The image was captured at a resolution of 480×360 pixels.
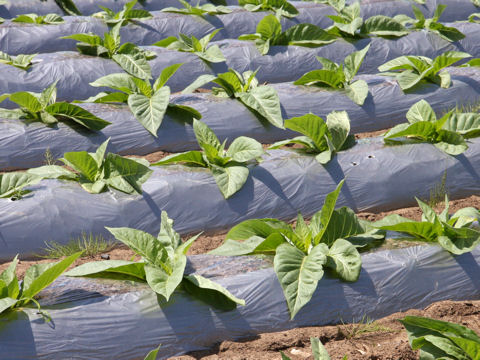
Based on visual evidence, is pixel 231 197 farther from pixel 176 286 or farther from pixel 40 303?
pixel 40 303

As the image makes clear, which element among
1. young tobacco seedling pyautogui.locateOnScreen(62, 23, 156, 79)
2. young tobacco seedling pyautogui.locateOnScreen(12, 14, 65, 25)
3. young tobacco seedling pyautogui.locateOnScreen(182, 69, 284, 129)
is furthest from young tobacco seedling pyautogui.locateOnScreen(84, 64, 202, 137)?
young tobacco seedling pyautogui.locateOnScreen(12, 14, 65, 25)

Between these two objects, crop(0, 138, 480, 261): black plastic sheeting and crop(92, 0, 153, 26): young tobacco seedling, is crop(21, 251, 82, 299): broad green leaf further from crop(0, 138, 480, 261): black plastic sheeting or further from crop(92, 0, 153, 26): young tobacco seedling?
crop(92, 0, 153, 26): young tobacco seedling

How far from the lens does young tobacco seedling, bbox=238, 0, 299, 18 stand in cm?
618

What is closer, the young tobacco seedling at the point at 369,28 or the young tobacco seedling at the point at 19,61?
the young tobacco seedling at the point at 19,61

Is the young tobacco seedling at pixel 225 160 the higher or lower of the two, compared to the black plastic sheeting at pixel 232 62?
higher

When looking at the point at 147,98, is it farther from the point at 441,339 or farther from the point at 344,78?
the point at 441,339

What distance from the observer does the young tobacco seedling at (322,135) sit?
3.39m

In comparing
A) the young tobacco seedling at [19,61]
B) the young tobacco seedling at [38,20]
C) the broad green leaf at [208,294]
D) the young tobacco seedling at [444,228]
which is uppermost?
the young tobacco seedling at [444,228]

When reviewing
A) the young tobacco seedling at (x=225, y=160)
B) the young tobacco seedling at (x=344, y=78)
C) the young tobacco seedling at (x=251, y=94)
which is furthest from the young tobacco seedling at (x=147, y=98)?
the young tobacco seedling at (x=344, y=78)

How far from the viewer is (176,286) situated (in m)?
2.26

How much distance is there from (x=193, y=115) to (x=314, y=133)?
0.90 m

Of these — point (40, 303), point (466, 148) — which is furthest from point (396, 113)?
point (40, 303)

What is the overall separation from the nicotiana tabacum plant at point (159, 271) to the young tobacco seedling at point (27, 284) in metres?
0.15

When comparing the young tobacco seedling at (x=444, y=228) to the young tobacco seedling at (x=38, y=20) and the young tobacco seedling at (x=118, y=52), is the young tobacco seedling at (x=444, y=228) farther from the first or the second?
the young tobacco seedling at (x=38, y=20)
